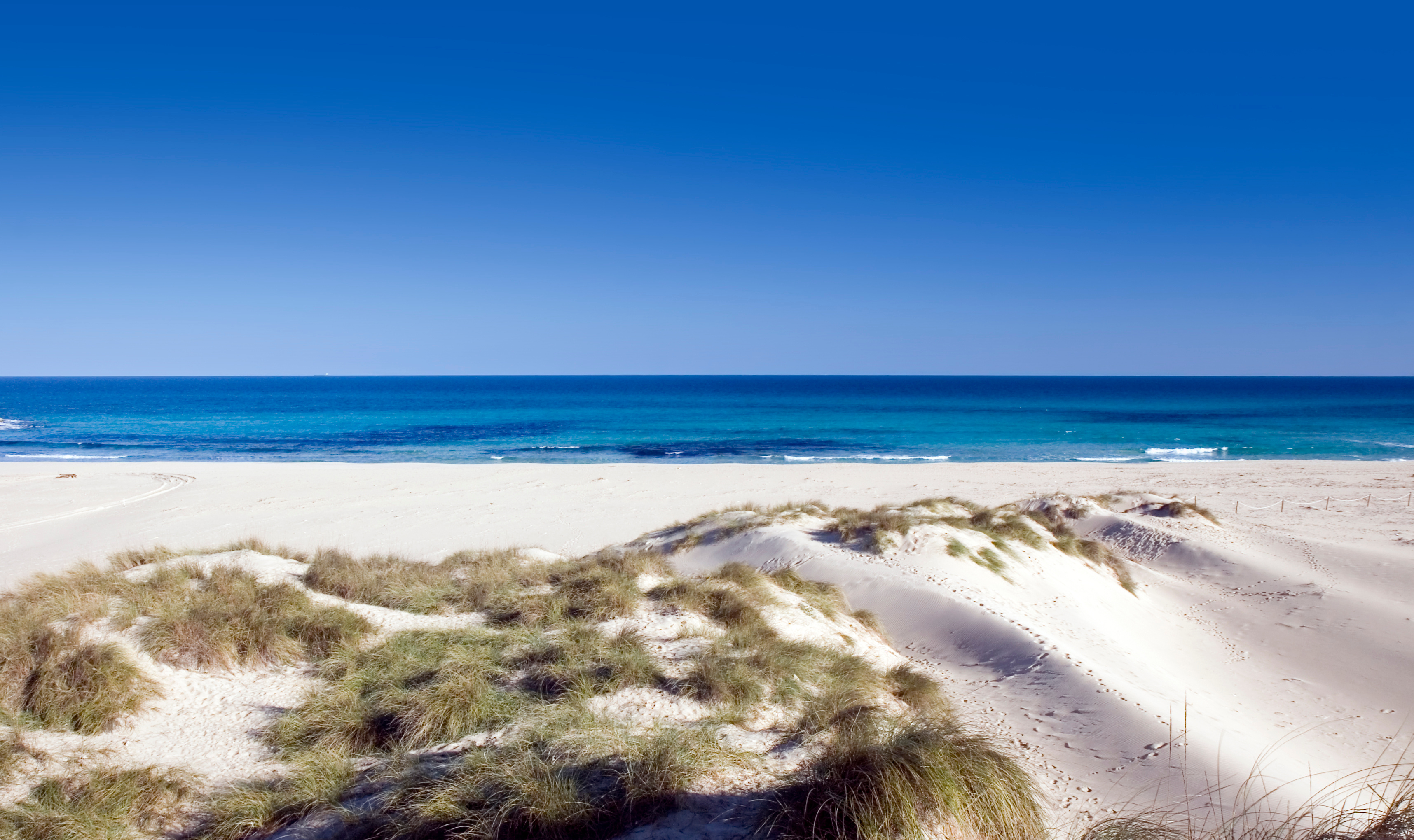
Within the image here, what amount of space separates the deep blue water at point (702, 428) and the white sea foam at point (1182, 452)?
0.19m

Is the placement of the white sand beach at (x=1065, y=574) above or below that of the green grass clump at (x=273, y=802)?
below

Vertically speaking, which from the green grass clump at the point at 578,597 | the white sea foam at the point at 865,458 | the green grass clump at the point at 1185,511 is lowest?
the white sea foam at the point at 865,458

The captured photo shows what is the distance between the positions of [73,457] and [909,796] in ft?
166

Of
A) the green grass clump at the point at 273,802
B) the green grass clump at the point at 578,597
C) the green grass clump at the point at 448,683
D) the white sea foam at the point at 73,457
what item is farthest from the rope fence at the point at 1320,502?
the white sea foam at the point at 73,457

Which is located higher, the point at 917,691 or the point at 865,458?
the point at 917,691

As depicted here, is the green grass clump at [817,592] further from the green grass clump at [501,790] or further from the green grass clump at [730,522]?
the green grass clump at [501,790]

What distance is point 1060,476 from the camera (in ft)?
96.0

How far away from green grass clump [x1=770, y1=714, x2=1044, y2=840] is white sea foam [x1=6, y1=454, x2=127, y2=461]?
152ft

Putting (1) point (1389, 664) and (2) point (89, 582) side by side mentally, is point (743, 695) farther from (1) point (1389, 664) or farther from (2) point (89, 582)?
(1) point (1389, 664)

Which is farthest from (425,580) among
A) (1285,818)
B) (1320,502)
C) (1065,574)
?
(1320,502)

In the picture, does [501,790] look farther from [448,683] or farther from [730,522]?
[730,522]

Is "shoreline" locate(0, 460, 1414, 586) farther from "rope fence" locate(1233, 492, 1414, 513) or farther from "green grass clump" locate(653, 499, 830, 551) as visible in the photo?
"green grass clump" locate(653, 499, 830, 551)

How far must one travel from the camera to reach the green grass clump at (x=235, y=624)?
279 inches

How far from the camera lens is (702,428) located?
2248 inches
